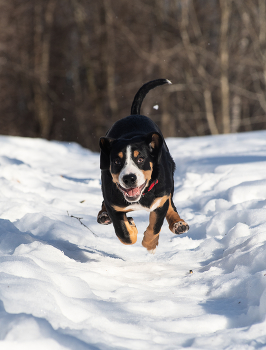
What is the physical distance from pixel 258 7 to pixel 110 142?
12.9 m

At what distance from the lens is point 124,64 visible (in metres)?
18.2

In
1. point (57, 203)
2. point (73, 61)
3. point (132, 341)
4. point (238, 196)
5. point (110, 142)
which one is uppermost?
point (110, 142)

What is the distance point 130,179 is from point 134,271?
0.77 metres

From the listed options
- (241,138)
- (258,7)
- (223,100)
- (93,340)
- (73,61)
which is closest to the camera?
(93,340)

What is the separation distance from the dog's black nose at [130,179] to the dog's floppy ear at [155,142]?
40 centimetres

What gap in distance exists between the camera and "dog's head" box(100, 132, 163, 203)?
9.23ft

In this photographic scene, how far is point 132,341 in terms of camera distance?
6.05 ft

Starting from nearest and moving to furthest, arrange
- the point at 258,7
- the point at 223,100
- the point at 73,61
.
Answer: the point at 258,7, the point at 223,100, the point at 73,61

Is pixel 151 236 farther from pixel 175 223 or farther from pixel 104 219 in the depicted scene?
pixel 104 219

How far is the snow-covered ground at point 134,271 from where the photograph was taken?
1869 mm

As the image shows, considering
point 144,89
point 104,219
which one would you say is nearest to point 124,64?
point 144,89

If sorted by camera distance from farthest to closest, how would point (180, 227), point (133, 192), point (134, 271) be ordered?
point (180, 227) < point (134, 271) < point (133, 192)

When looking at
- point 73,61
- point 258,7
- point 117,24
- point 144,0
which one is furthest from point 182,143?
point 73,61

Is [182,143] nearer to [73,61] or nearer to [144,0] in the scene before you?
[144,0]
